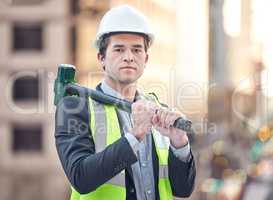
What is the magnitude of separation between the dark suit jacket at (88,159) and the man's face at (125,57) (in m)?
0.13

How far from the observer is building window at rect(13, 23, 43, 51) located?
113ft

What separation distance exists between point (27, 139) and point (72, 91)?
32275 mm

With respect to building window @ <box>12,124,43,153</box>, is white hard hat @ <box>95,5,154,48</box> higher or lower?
higher

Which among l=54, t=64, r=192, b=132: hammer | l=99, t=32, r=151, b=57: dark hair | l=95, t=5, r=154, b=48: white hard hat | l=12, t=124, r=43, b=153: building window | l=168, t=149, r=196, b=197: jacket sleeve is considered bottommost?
l=12, t=124, r=43, b=153: building window

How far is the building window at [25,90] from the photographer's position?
33.8 m

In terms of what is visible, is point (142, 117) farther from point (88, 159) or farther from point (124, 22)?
point (124, 22)

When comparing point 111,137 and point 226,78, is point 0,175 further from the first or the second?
point 111,137

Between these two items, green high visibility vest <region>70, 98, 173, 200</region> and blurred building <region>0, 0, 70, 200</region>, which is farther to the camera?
blurred building <region>0, 0, 70, 200</region>

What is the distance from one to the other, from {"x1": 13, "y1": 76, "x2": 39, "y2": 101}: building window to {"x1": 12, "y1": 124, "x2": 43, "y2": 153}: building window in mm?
1314

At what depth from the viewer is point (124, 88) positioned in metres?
2.50

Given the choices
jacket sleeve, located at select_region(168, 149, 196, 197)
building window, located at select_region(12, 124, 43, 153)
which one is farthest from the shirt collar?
building window, located at select_region(12, 124, 43, 153)

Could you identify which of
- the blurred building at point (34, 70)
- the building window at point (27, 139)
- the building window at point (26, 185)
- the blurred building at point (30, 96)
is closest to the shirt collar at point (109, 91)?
the blurred building at point (34, 70)

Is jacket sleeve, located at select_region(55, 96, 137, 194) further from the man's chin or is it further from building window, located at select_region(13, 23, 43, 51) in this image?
building window, located at select_region(13, 23, 43, 51)

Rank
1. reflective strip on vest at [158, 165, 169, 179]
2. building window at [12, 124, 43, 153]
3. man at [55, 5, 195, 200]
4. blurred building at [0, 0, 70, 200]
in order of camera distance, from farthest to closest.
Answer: building window at [12, 124, 43, 153] < blurred building at [0, 0, 70, 200] < reflective strip on vest at [158, 165, 169, 179] < man at [55, 5, 195, 200]
